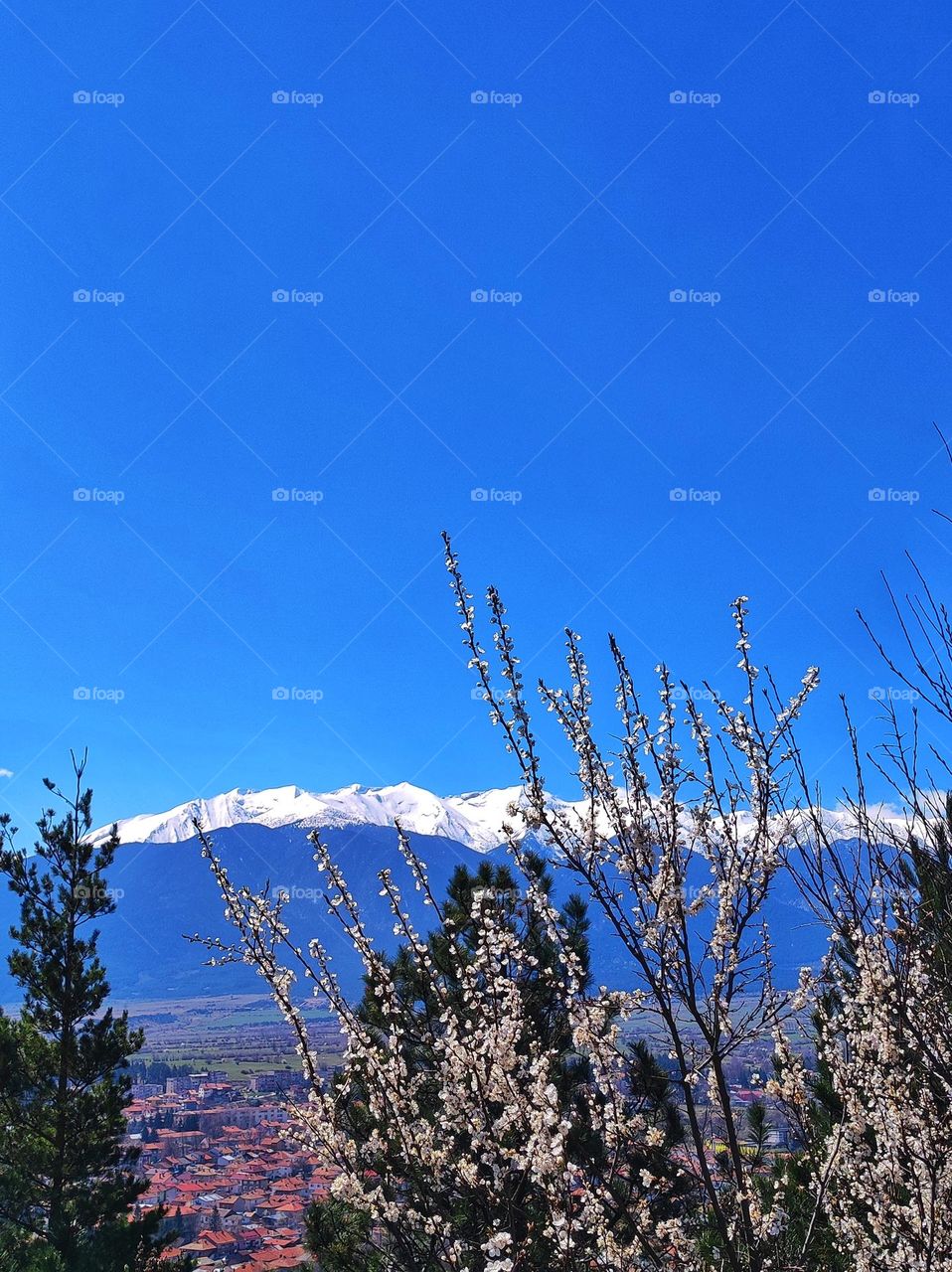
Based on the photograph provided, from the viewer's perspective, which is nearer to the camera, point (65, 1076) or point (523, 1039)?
point (523, 1039)

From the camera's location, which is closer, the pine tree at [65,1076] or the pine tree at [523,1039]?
the pine tree at [523,1039]

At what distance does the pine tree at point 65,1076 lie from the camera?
12.2 m

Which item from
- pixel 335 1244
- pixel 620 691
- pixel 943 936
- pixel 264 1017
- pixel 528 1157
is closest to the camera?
pixel 528 1157

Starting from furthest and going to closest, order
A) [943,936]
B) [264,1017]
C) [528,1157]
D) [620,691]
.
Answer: [264,1017] → [943,936] → [620,691] → [528,1157]

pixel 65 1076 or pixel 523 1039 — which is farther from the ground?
pixel 523 1039

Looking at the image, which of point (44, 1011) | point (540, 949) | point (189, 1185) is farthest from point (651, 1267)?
point (189, 1185)

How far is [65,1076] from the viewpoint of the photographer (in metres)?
13.3

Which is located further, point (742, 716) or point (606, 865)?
point (742, 716)

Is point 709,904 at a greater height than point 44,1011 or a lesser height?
greater

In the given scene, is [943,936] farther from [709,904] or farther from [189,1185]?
[189,1185]

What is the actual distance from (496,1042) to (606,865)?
1.40 meters

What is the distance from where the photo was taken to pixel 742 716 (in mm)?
3711

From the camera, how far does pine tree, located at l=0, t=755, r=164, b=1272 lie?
40.0 ft

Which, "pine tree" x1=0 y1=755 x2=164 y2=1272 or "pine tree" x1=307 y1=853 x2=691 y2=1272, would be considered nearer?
"pine tree" x1=307 y1=853 x2=691 y2=1272
